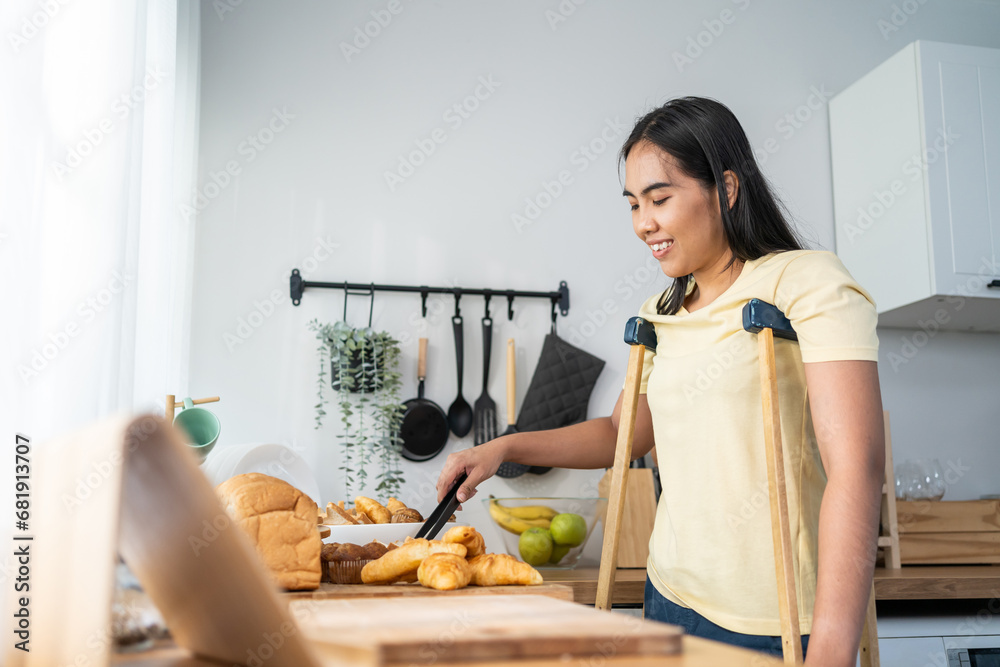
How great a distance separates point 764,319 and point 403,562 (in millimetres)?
512

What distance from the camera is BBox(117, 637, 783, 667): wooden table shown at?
1.24ft

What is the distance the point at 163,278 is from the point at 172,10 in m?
0.59

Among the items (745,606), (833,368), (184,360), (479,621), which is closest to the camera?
(479,621)

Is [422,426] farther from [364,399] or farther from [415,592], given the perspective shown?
[415,592]

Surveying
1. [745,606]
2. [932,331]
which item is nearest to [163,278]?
[745,606]

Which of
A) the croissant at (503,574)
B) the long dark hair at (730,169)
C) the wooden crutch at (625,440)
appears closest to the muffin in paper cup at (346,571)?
the croissant at (503,574)

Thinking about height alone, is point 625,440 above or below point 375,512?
above

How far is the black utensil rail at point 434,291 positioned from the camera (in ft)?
6.86

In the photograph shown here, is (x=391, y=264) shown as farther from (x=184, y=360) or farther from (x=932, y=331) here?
(x=932, y=331)

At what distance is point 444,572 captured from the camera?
69cm

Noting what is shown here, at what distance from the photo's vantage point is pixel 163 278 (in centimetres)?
159

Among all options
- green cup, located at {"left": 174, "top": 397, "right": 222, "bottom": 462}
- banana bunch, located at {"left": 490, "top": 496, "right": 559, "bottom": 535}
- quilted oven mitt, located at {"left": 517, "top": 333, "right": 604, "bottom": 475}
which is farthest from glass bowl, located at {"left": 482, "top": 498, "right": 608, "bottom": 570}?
green cup, located at {"left": 174, "top": 397, "right": 222, "bottom": 462}

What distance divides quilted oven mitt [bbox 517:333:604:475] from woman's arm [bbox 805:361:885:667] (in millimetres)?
1271

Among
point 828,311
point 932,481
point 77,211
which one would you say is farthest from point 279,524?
point 932,481
